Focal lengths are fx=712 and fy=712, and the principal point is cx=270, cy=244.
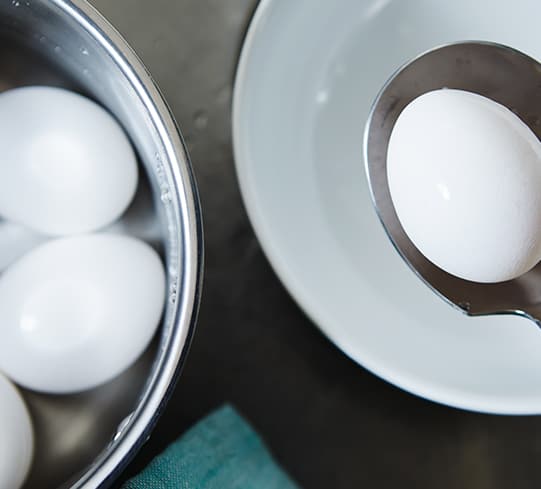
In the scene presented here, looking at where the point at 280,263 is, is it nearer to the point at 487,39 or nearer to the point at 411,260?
the point at 411,260

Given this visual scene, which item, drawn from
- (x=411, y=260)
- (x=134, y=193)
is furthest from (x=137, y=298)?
(x=411, y=260)

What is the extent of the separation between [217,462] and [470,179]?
29 cm

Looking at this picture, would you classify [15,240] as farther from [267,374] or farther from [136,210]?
[267,374]

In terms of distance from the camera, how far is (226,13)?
24.7 inches

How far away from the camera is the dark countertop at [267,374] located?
2.07 feet

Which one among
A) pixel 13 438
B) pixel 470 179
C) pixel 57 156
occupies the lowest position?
pixel 13 438

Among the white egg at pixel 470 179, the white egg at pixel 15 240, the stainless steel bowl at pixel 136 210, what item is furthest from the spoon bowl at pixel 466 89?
the white egg at pixel 15 240

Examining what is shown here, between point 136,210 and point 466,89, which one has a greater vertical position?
point 466,89

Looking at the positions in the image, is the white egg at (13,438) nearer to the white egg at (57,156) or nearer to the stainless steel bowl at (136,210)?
the stainless steel bowl at (136,210)

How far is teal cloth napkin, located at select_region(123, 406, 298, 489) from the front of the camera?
0.52 meters

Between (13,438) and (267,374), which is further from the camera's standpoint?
(267,374)

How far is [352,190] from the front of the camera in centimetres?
62

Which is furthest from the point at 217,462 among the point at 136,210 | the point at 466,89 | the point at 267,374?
the point at 466,89

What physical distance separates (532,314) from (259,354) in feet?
0.81
